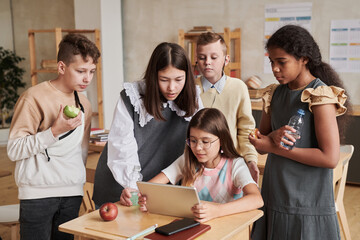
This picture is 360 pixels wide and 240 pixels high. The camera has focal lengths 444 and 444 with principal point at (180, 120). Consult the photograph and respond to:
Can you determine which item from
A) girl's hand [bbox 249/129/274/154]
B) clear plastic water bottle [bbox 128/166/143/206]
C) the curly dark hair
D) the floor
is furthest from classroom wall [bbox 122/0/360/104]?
clear plastic water bottle [bbox 128/166/143/206]

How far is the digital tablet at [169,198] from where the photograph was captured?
164 cm

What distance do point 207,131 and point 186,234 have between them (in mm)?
564

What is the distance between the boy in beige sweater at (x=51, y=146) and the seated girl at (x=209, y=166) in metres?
0.40

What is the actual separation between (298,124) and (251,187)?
0.32 meters

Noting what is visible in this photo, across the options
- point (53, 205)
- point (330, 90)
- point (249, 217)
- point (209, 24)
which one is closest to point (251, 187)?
point (249, 217)

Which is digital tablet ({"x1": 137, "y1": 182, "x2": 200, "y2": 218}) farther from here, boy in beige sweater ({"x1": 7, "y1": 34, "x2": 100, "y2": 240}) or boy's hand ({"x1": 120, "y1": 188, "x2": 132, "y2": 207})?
boy in beige sweater ({"x1": 7, "y1": 34, "x2": 100, "y2": 240})

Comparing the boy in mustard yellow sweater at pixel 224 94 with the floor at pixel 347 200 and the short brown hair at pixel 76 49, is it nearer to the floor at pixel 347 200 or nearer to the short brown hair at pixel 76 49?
the short brown hair at pixel 76 49

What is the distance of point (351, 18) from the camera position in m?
4.99

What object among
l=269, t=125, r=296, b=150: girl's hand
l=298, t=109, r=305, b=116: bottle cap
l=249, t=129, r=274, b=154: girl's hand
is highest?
l=298, t=109, r=305, b=116: bottle cap

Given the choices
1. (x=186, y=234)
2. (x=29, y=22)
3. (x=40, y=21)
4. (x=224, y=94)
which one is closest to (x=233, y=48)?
(x=224, y=94)

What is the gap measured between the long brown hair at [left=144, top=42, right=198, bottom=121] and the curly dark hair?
374mm

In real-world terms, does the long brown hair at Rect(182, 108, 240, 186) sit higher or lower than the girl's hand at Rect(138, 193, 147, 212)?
higher

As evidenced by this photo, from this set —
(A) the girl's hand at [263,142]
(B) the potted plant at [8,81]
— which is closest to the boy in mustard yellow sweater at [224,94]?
(A) the girl's hand at [263,142]

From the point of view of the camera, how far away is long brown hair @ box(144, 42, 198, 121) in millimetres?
1909
